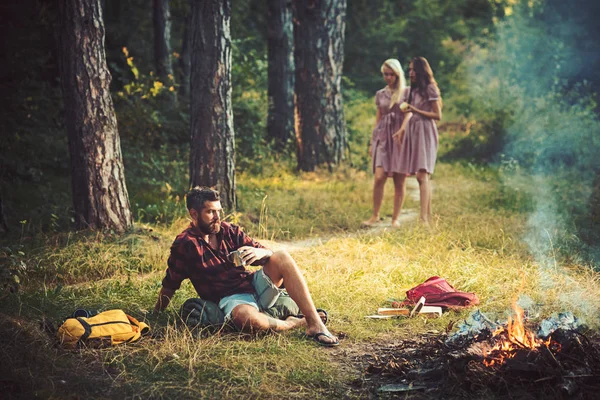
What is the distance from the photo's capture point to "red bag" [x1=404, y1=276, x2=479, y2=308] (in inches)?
245

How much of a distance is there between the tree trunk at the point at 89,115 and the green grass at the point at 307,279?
43 cm

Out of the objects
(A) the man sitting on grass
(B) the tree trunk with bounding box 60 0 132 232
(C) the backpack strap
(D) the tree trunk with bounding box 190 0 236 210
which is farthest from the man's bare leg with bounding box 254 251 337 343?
(D) the tree trunk with bounding box 190 0 236 210

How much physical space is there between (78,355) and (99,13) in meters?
4.68

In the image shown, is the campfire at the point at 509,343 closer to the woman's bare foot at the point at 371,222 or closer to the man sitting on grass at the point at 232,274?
the man sitting on grass at the point at 232,274

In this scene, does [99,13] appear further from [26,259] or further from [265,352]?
[265,352]

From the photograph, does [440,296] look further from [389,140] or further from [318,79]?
[318,79]

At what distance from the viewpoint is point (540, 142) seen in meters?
14.9

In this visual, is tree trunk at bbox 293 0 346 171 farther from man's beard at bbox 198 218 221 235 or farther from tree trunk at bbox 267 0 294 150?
man's beard at bbox 198 218 221 235

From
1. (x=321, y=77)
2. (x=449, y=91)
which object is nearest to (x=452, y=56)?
(x=449, y=91)

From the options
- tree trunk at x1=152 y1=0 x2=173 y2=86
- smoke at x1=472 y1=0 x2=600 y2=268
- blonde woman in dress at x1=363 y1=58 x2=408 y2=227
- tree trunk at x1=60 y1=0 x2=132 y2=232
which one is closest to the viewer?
tree trunk at x1=60 y1=0 x2=132 y2=232

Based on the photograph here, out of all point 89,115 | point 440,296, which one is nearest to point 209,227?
point 440,296

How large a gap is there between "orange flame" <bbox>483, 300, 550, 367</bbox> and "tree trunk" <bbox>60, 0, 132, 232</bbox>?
5.05m

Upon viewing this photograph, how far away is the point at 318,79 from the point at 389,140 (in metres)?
4.34

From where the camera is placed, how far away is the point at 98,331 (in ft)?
16.8
